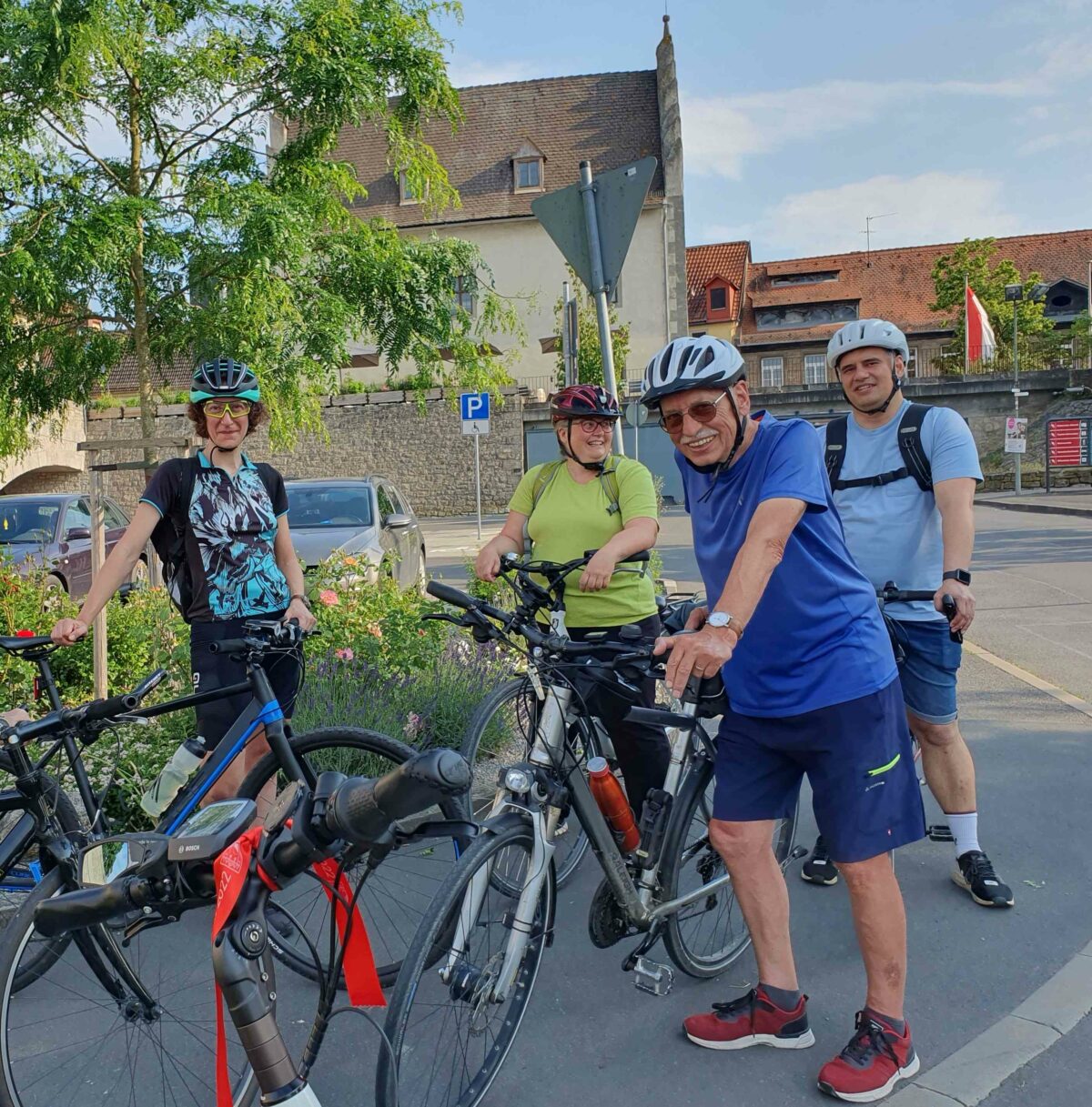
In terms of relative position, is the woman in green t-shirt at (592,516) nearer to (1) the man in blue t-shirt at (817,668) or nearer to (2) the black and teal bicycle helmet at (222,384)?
(2) the black and teal bicycle helmet at (222,384)

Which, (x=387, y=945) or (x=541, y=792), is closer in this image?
(x=541, y=792)

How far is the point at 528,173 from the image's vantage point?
44094 millimetres

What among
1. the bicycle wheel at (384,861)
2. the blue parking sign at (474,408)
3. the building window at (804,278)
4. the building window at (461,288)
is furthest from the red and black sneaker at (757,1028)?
the building window at (804,278)

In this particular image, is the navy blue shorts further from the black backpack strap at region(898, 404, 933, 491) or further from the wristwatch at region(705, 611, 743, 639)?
the black backpack strap at region(898, 404, 933, 491)

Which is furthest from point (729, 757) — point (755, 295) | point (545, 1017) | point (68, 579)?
point (755, 295)

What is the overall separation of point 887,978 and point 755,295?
6367 cm

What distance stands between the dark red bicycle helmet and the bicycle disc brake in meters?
1.80

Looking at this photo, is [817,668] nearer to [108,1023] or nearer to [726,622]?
[726,622]

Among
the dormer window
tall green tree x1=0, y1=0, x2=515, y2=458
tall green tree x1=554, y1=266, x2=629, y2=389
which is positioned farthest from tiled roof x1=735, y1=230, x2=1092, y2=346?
tall green tree x1=0, y1=0, x2=515, y2=458

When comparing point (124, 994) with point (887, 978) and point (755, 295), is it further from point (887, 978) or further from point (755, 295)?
point (755, 295)

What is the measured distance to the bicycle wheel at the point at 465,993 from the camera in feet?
7.41

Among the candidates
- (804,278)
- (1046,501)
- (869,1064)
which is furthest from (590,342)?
(804,278)

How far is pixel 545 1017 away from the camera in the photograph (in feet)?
10.4

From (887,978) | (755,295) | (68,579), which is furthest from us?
(755,295)
